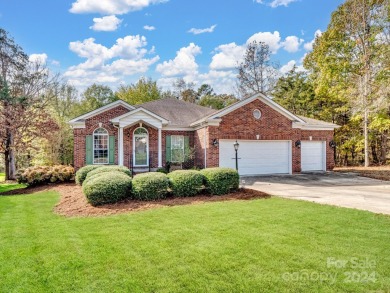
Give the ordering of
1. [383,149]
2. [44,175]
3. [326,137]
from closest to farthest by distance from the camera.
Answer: [44,175] → [326,137] → [383,149]

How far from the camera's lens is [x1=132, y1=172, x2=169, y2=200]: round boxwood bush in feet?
29.0

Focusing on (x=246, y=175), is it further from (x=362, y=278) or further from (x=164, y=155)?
(x=362, y=278)

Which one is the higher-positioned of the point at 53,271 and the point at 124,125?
the point at 124,125

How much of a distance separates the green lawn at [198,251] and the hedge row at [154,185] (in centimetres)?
146

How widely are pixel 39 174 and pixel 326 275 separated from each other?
47.0 ft

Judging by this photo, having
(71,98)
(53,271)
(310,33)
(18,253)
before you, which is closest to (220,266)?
(53,271)

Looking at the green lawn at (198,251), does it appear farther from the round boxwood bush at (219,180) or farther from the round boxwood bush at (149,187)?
the round boxwood bush at (219,180)

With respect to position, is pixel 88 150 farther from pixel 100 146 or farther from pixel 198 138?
pixel 198 138

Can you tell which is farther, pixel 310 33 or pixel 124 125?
pixel 310 33

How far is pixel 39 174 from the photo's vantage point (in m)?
14.1

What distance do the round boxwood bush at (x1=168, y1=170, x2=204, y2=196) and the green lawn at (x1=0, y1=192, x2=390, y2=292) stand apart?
2188 mm

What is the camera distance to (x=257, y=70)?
31.2m

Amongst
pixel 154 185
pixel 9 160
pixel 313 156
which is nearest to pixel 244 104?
pixel 313 156

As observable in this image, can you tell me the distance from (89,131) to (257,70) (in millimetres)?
21941
